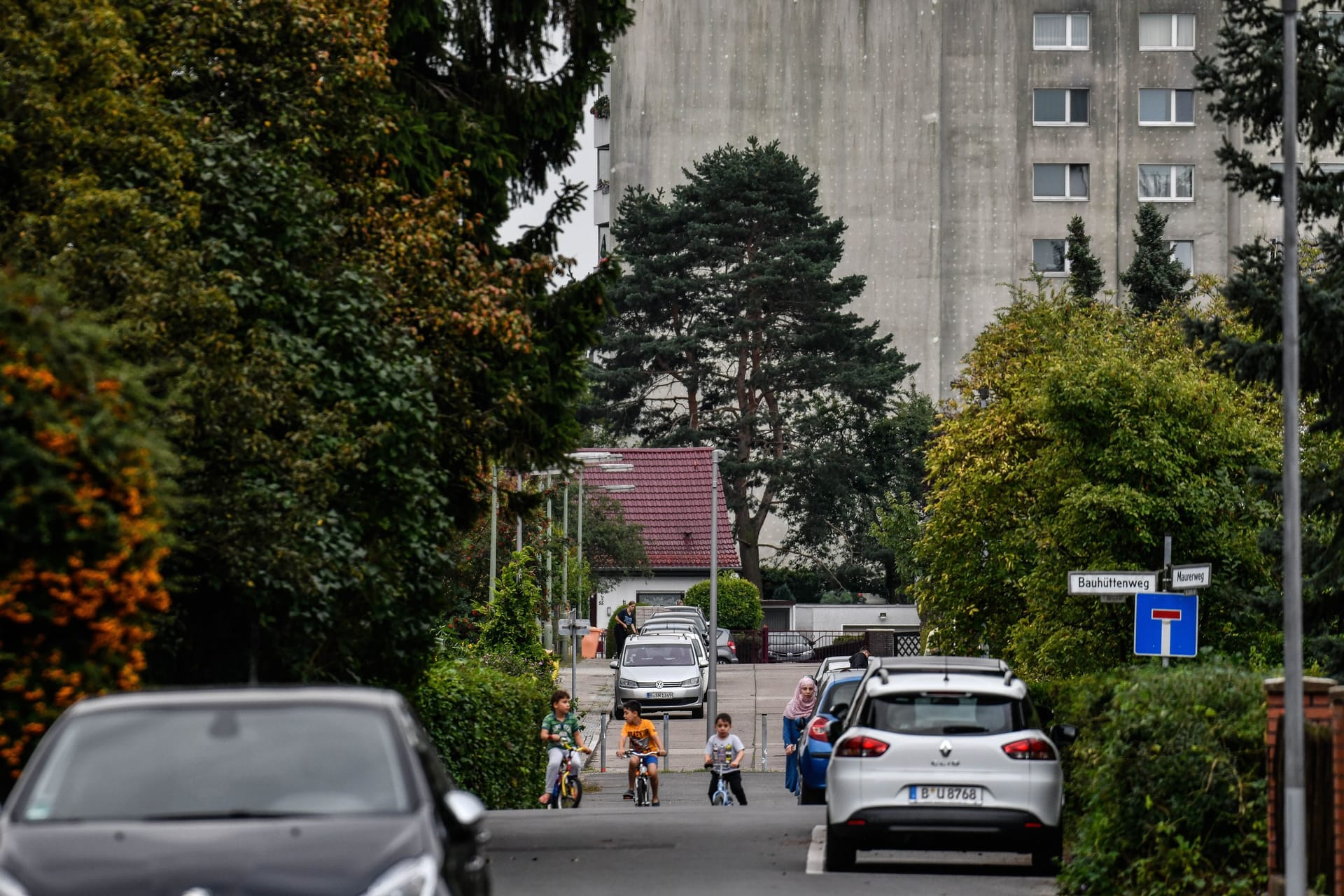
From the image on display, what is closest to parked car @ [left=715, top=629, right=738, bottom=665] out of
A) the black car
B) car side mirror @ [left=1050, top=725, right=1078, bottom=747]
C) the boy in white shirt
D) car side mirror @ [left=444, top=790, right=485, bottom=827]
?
the boy in white shirt

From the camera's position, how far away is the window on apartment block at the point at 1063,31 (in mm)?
78250

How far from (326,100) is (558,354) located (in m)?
4.73

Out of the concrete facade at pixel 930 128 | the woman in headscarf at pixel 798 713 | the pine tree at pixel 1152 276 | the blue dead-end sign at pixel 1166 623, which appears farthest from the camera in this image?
the concrete facade at pixel 930 128

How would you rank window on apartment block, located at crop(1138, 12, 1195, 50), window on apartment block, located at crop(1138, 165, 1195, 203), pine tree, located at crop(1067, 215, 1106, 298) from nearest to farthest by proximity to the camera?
pine tree, located at crop(1067, 215, 1106, 298) < window on apartment block, located at crop(1138, 165, 1195, 203) < window on apartment block, located at crop(1138, 12, 1195, 50)

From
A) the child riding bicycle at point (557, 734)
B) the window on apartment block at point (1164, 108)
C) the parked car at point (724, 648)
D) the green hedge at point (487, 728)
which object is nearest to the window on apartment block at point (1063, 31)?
the window on apartment block at point (1164, 108)

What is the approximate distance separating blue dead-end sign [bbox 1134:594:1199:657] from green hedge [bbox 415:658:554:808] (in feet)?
23.4

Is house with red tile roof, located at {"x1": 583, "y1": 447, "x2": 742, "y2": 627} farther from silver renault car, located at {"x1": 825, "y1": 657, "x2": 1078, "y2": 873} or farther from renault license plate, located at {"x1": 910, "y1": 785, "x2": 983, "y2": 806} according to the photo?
renault license plate, located at {"x1": 910, "y1": 785, "x2": 983, "y2": 806}

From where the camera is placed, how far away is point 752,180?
74438mm

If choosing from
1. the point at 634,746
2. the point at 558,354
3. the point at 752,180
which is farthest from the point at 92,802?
the point at 752,180

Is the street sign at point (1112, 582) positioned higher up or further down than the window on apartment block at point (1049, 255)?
further down

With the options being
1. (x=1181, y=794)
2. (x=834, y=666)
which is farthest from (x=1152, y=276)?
(x=1181, y=794)

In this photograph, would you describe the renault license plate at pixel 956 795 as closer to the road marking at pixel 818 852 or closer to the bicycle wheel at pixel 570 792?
the road marking at pixel 818 852

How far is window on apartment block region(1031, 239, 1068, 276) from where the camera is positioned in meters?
78.2

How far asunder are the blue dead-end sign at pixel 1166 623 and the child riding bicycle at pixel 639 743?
9.57 m
